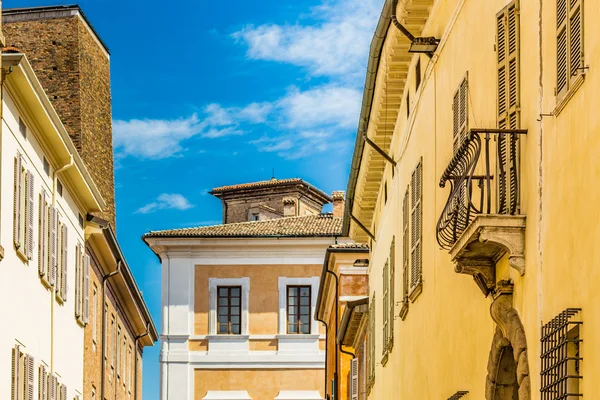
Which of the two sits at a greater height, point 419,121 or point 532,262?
point 419,121

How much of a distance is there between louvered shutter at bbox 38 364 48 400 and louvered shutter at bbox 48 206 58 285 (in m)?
1.64

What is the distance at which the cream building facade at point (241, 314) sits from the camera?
52812 mm

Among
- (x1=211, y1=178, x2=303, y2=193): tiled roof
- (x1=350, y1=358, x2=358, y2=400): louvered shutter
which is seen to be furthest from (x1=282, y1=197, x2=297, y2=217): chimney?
(x1=350, y1=358, x2=358, y2=400): louvered shutter

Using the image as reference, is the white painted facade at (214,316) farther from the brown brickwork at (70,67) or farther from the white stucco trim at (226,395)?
the brown brickwork at (70,67)

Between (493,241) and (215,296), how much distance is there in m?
42.6

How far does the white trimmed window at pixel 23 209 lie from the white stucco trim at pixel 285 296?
29016 mm

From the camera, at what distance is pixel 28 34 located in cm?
4206

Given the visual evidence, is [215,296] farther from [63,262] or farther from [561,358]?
[561,358]

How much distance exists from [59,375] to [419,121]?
1271cm

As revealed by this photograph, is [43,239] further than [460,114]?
Yes

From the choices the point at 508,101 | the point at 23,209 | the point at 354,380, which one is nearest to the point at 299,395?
the point at 354,380

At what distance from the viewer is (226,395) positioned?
173 ft

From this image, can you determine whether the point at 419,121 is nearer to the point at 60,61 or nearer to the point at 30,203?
the point at 30,203

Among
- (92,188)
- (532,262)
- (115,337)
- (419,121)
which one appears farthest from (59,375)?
(532,262)
